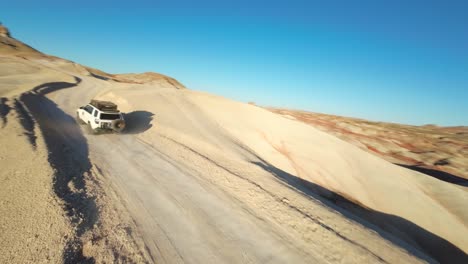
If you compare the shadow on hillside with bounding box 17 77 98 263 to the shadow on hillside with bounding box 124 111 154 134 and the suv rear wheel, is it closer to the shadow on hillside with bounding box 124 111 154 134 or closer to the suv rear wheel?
the suv rear wheel

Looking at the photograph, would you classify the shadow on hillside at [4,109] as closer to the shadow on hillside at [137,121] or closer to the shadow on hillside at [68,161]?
the shadow on hillside at [68,161]

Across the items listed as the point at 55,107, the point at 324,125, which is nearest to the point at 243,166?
the point at 55,107

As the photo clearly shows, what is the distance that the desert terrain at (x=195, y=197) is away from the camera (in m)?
6.23

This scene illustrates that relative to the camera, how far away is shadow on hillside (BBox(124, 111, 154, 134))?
1712cm

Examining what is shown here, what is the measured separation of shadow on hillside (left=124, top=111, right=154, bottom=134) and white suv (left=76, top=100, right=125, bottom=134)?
5.21 ft

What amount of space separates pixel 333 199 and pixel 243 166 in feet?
26.5

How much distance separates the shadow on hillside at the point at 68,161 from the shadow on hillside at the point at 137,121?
348 cm

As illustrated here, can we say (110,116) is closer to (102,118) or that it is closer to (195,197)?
(102,118)

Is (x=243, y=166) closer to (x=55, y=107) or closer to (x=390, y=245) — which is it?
(x=390, y=245)

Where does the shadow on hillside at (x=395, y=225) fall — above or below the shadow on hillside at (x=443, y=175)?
below

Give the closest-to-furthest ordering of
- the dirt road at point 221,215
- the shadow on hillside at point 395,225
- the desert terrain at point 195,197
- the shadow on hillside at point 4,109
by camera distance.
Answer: the desert terrain at point 195,197 → the dirt road at point 221,215 → the shadow on hillside at point 4,109 → the shadow on hillside at point 395,225

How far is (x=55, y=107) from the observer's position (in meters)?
19.5

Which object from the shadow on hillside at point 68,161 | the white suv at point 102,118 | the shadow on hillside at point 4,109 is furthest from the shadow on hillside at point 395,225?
the shadow on hillside at point 4,109

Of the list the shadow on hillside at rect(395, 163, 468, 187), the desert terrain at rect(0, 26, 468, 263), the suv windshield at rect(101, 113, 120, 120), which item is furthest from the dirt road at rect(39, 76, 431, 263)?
the shadow on hillside at rect(395, 163, 468, 187)
